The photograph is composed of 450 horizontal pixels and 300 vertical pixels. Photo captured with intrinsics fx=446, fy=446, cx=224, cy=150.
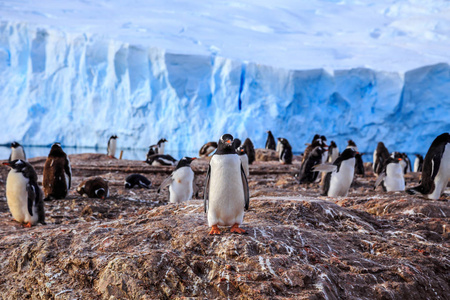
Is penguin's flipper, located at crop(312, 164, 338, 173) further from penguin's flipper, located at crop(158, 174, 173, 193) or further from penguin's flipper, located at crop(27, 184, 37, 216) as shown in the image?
penguin's flipper, located at crop(27, 184, 37, 216)

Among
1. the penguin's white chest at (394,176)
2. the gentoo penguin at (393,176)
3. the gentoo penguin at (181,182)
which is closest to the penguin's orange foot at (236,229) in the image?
the gentoo penguin at (181,182)

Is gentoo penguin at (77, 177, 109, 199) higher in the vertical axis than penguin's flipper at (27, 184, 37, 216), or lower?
lower

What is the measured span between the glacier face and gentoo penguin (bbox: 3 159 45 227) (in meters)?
18.3

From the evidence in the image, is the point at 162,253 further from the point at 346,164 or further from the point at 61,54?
the point at 61,54

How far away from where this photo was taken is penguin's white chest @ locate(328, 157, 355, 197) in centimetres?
618

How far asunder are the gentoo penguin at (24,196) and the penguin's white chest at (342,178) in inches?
151

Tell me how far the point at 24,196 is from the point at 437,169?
4.63 m

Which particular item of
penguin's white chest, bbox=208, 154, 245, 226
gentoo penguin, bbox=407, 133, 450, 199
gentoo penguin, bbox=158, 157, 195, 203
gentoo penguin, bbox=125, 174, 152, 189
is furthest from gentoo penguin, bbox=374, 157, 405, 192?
penguin's white chest, bbox=208, 154, 245, 226

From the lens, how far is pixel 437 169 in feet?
17.4

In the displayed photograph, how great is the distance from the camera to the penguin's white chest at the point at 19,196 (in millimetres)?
4566

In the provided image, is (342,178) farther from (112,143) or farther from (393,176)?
(112,143)

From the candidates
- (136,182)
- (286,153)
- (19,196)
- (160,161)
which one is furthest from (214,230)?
(286,153)

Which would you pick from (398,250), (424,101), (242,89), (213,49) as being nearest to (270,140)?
(242,89)

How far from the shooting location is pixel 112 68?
23.9 m
